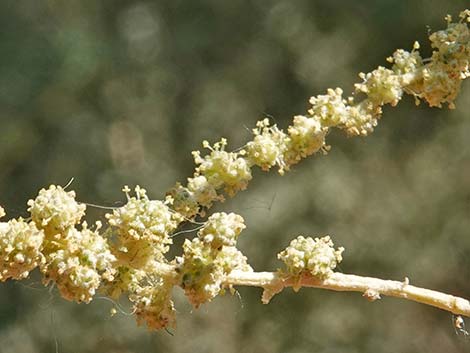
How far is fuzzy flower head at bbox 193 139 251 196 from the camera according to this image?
2.60 feet

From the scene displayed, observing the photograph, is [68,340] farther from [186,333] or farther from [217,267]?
[217,267]

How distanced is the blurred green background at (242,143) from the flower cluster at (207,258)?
1.16 m

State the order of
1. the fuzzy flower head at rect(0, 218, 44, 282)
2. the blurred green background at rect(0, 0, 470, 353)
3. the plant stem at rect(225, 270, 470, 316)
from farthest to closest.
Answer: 1. the blurred green background at rect(0, 0, 470, 353)
2. the plant stem at rect(225, 270, 470, 316)
3. the fuzzy flower head at rect(0, 218, 44, 282)

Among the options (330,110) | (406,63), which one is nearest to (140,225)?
(330,110)

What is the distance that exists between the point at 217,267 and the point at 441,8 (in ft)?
4.34

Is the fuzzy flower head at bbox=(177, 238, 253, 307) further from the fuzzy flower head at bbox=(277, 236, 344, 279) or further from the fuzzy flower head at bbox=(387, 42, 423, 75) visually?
the fuzzy flower head at bbox=(387, 42, 423, 75)

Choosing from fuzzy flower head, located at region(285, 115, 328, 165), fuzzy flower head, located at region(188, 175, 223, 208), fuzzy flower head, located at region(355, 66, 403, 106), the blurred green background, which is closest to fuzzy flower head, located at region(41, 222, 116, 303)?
fuzzy flower head, located at region(188, 175, 223, 208)

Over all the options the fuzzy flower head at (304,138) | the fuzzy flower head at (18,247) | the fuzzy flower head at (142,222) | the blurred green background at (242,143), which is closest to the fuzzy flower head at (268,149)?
the fuzzy flower head at (304,138)

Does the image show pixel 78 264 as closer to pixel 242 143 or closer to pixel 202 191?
pixel 202 191

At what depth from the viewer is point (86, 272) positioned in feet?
2.32

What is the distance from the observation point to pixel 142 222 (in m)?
0.73

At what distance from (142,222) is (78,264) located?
0.21ft

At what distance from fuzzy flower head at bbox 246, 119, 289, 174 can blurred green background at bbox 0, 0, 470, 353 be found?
108 cm

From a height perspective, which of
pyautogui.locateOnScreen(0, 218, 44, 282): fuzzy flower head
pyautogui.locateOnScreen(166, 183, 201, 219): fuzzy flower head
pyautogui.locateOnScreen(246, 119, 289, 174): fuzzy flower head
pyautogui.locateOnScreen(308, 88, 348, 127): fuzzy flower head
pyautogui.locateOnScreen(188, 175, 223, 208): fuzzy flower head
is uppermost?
pyautogui.locateOnScreen(308, 88, 348, 127): fuzzy flower head
